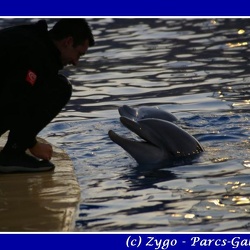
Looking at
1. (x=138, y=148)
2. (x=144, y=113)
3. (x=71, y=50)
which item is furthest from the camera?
(x=144, y=113)

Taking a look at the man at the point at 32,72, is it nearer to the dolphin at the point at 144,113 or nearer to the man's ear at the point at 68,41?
the man's ear at the point at 68,41

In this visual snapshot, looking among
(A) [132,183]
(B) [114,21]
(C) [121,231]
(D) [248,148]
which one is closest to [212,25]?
(B) [114,21]

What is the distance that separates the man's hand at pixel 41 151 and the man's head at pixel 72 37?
78 cm

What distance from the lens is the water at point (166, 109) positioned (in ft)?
25.7

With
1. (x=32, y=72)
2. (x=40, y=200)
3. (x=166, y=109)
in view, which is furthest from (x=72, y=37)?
(x=166, y=109)

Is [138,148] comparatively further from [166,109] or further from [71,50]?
[166,109]

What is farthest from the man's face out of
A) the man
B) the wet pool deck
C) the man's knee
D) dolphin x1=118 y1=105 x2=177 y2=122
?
dolphin x1=118 y1=105 x2=177 y2=122

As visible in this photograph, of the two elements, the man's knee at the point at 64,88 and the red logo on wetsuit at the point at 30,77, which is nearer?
the red logo on wetsuit at the point at 30,77

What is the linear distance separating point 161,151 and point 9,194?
2.11 metres

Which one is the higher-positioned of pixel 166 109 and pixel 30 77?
pixel 30 77

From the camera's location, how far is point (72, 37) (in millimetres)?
8258

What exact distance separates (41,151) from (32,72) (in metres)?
0.76

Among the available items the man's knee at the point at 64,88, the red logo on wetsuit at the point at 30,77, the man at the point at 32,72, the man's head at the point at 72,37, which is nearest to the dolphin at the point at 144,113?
the man's knee at the point at 64,88

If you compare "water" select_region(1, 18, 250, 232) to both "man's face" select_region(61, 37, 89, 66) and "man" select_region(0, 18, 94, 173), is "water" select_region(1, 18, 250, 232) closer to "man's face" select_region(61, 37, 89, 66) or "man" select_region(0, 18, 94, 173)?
"man" select_region(0, 18, 94, 173)
